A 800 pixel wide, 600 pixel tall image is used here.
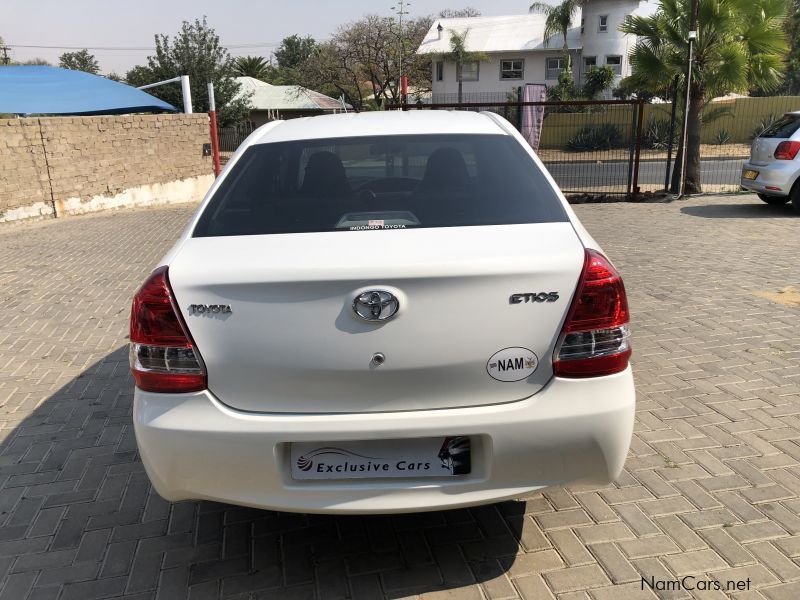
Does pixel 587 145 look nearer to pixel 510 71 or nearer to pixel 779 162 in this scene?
pixel 779 162

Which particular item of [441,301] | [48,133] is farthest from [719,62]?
[441,301]

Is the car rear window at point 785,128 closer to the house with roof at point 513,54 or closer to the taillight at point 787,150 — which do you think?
the taillight at point 787,150

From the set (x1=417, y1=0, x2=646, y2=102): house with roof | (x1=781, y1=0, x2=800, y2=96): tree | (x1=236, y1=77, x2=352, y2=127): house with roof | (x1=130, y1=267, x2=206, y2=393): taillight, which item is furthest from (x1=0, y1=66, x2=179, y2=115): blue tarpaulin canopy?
(x1=781, y1=0, x2=800, y2=96): tree

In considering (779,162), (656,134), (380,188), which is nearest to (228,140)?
(656,134)

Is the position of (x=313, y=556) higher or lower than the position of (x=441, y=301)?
lower

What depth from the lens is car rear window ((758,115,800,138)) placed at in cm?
1095

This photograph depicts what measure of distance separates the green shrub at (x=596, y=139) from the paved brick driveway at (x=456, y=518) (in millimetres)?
9841

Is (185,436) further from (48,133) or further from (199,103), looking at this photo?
(199,103)

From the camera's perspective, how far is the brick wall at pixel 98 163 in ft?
40.0

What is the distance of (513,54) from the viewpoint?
143 ft

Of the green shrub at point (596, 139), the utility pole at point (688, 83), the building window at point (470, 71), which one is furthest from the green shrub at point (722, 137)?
the building window at point (470, 71)

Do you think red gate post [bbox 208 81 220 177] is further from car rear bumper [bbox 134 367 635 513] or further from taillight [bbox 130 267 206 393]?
car rear bumper [bbox 134 367 635 513]

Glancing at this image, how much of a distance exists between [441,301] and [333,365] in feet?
1.38

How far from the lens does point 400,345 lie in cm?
229
